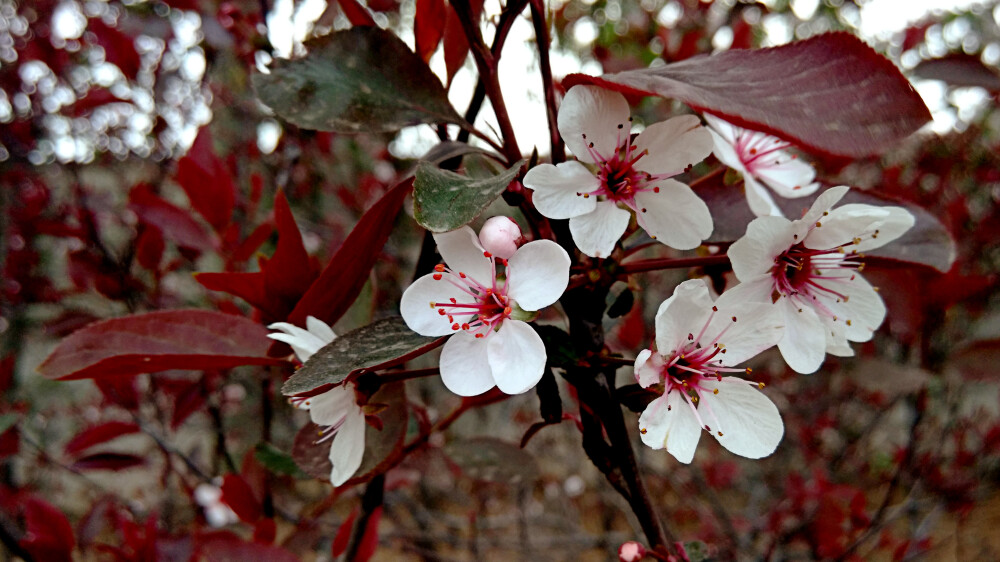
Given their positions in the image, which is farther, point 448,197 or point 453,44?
point 453,44

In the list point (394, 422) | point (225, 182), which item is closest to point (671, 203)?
point (394, 422)

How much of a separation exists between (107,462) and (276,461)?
0.65 m

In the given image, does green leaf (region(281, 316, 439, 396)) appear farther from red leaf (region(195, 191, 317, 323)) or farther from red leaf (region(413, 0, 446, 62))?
red leaf (region(413, 0, 446, 62))

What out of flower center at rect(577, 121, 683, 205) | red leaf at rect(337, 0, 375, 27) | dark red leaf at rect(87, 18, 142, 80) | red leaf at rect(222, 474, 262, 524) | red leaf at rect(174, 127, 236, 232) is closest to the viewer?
flower center at rect(577, 121, 683, 205)

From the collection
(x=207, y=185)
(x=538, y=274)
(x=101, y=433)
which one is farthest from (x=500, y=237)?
(x=101, y=433)

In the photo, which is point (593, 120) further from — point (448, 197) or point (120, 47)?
point (120, 47)

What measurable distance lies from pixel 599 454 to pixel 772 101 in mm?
309

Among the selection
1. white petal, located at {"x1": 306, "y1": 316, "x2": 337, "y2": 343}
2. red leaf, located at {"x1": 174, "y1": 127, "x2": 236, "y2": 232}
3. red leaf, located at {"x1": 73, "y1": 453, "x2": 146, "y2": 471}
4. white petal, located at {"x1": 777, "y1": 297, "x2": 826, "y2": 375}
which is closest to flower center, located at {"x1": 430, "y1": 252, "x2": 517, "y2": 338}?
white petal, located at {"x1": 306, "y1": 316, "x2": 337, "y2": 343}

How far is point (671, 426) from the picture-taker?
1.52 ft

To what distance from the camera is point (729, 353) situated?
479 mm

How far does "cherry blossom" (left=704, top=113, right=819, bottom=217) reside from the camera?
53 centimetres

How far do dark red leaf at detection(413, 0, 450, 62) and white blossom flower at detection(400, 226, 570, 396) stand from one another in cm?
26

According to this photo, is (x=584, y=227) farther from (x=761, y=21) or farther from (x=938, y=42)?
(x=938, y=42)

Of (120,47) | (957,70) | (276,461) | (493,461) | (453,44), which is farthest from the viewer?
(120,47)
